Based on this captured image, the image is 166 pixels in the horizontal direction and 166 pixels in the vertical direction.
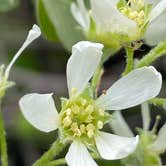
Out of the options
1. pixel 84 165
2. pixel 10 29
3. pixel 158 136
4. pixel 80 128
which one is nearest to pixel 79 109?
pixel 80 128

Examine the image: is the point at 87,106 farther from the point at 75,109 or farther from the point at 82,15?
the point at 82,15

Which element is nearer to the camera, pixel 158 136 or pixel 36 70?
pixel 158 136

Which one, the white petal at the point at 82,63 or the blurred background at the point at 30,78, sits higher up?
the white petal at the point at 82,63

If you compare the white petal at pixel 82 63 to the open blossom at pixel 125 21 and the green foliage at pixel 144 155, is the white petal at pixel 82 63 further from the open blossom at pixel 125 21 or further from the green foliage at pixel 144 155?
the green foliage at pixel 144 155

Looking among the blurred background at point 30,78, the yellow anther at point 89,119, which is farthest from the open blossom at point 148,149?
the blurred background at point 30,78

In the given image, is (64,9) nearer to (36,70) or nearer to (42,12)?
(42,12)

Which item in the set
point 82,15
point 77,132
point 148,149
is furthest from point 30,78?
point 77,132
